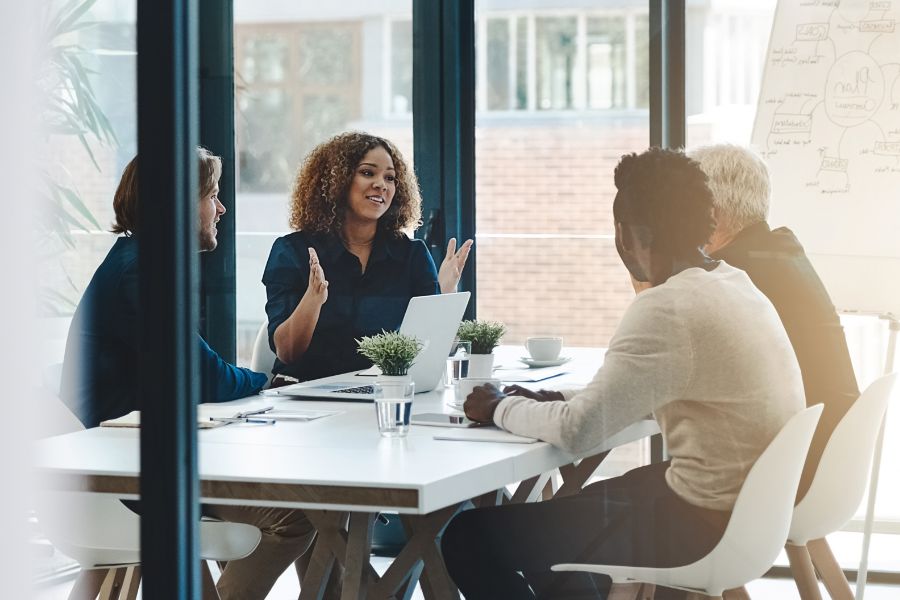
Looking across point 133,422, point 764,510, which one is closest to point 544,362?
point 764,510

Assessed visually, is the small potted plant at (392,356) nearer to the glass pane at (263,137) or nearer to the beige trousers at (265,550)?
the beige trousers at (265,550)

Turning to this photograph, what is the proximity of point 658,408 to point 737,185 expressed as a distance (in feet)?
1.52

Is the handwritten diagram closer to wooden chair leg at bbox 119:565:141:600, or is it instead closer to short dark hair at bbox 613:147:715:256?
short dark hair at bbox 613:147:715:256

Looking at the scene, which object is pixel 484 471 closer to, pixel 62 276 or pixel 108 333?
pixel 108 333

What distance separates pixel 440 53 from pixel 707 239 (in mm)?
1305

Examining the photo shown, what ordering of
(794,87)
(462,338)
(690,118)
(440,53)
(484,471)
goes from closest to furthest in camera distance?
(484,471), (794,87), (690,118), (462,338), (440,53)

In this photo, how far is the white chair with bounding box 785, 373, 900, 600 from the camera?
200 centimetres

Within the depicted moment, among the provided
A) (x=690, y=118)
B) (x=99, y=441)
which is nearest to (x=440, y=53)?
(x=690, y=118)

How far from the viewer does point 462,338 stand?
2.63m

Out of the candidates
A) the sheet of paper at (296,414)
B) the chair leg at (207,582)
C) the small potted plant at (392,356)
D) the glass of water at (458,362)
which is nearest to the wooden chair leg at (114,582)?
the chair leg at (207,582)

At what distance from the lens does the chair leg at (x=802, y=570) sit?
82.1 inches

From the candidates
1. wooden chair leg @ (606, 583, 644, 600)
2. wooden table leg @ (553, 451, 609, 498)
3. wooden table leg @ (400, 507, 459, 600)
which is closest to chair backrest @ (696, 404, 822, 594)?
wooden chair leg @ (606, 583, 644, 600)

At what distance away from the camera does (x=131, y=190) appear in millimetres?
2059

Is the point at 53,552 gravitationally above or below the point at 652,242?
below
